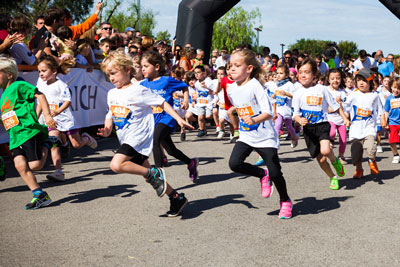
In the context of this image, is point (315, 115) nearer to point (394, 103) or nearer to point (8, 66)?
point (394, 103)

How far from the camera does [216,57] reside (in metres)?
20.8

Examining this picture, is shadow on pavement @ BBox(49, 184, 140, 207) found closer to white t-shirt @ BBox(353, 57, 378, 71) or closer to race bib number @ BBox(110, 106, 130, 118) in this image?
race bib number @ BBox(110, 106, 130, 118)

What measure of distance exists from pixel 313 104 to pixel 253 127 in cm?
193

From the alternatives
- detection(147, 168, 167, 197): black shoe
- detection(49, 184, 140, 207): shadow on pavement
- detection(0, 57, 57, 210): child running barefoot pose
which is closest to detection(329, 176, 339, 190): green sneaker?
detection(49, 184, 140, 207): shadow on pavement

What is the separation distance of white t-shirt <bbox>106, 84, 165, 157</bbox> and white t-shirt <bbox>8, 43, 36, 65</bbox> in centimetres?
412

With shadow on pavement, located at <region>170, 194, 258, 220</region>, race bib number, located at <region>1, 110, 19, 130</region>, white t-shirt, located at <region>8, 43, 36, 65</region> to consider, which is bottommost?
shadow on pavement, located at <region>170, 194, 258, 220</region>

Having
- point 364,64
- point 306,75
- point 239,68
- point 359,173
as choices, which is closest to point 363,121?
point 359,173

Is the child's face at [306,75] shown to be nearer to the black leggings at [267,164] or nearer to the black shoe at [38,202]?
the black leggings at [267,164]

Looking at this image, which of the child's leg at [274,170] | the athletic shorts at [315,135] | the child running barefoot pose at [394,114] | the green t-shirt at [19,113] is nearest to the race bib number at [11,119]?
the green t-shirt at [19,113]

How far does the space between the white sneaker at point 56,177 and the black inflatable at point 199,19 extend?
1179 centimetres

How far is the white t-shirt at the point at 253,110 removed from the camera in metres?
5.44

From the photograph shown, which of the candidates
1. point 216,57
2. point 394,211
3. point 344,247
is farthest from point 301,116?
point 216,57

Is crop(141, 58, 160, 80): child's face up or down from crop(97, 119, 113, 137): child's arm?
up

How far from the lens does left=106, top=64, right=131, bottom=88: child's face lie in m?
5.51
